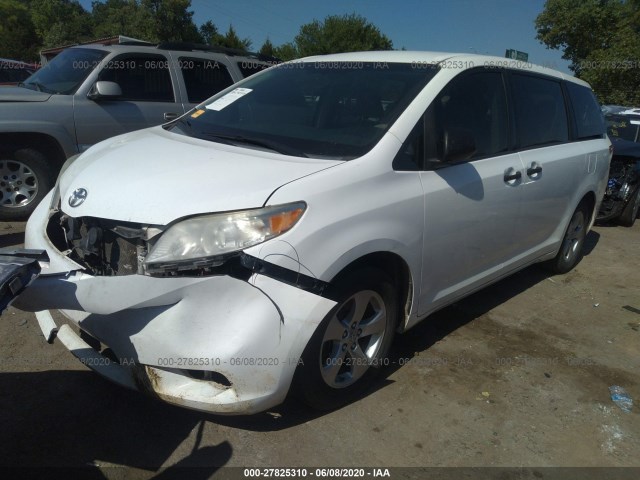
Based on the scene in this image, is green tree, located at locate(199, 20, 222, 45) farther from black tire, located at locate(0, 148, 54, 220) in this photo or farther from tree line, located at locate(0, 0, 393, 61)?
black tire, located at locate(0, 148, 54, 220)

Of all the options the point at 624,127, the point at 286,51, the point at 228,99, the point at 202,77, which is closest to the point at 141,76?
the point at 202,77

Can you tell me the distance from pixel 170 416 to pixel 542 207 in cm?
300

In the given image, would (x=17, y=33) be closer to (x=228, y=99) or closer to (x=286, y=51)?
(x=286, y=51)

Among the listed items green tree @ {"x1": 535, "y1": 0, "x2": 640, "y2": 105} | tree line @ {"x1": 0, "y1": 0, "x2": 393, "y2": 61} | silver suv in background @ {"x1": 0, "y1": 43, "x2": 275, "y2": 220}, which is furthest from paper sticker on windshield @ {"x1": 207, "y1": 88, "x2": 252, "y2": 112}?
tree line @ {"x1": 0, "y1": 0, "x2": 393, "y2": 61}

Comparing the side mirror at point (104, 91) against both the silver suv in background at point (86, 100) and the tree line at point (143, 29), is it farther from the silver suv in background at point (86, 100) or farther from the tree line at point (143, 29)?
the tree line at point (143, 29)

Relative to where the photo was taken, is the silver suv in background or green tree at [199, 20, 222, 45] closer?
the silver suv in background

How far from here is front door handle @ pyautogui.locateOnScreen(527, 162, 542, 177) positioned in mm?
3717

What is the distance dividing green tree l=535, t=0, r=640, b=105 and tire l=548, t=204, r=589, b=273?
20.4 m

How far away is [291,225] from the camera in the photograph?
2250 millimetres

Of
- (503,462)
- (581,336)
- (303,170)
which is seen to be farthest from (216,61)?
(503,462)

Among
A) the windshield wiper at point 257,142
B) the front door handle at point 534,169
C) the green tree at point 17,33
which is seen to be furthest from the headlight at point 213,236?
the green tree at point 17,33

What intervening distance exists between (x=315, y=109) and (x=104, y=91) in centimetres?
326

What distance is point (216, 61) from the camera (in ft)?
21.6

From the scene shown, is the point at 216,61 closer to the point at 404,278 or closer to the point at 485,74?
the point at 485,74
